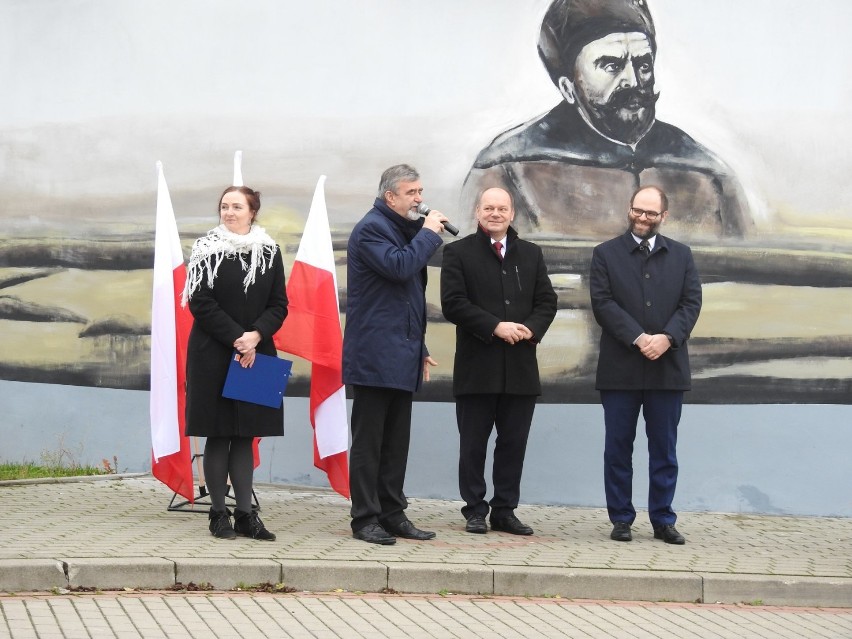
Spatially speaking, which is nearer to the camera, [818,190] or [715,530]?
[715,530]

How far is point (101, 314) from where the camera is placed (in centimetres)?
888

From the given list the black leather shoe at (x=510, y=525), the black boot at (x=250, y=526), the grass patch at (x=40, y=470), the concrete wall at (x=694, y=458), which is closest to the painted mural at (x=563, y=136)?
the concrete wall at (x=694, y=458)

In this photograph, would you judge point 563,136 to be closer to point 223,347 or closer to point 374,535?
point 223,347

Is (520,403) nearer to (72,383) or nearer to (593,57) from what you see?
(593,57)

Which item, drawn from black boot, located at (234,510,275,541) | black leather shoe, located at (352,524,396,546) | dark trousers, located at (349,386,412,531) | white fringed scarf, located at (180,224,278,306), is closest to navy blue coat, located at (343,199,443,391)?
dark trousers, located at (349,386,412,531)

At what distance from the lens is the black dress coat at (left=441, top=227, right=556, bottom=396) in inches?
280

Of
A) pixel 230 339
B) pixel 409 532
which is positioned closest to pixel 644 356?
pixel 409 532

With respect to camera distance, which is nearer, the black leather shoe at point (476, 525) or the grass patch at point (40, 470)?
the black leather shoe at point (476, 525)

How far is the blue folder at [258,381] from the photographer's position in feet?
21.8

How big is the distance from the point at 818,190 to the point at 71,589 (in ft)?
17.5

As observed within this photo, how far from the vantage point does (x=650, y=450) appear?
720 cm

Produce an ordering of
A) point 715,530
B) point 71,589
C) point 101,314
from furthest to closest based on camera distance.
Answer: point 101,314
point 715,530
point 71,589

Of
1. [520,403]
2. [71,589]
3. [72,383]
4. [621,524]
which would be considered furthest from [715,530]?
[72,383]

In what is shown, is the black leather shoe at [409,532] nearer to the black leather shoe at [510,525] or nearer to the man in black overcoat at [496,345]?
the man in black overcoat at [496,345]
